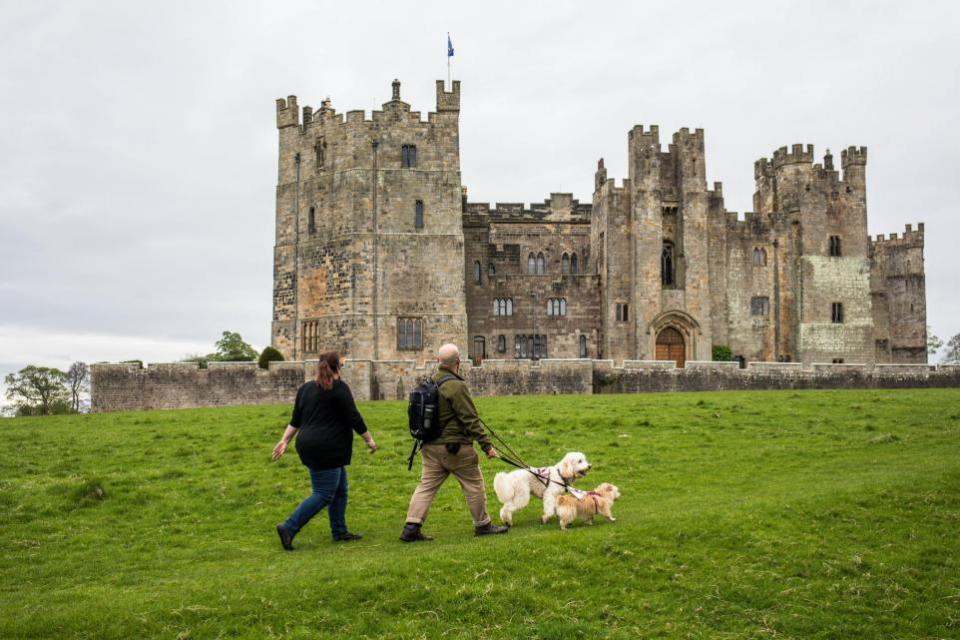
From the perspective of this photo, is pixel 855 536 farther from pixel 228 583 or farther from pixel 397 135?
pixel 397 135

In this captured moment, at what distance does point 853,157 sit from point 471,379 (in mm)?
32349

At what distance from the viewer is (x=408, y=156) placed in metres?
48.7

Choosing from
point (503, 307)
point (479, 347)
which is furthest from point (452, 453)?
point (503, 307)

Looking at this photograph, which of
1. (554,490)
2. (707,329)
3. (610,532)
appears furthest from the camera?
(707,329)

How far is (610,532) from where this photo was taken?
1300 centimetres

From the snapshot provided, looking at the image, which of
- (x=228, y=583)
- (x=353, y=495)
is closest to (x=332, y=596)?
(x=228, y=583)

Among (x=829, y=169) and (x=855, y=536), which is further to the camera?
(x=829, y=169)

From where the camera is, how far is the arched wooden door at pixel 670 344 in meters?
54.7

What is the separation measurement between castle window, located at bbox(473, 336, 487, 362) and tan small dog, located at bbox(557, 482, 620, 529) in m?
43.3

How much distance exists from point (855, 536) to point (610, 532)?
357cm

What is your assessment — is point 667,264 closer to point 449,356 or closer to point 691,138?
point 691,138

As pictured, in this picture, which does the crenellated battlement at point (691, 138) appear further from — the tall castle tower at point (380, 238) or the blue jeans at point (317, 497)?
the blue jeans at point (317, 497)

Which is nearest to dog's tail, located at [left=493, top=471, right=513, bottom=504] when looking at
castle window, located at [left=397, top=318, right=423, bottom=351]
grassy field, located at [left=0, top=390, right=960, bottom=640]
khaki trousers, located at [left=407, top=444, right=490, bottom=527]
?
grassy field, located at [left=0, top=390, right=960, bottom=640]

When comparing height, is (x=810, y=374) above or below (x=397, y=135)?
below
